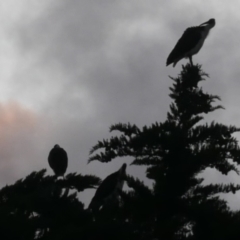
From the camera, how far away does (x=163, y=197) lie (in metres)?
8.42

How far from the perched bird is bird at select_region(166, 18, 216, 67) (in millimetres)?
3052

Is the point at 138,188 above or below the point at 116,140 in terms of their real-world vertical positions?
below

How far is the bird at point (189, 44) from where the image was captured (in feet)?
51.6

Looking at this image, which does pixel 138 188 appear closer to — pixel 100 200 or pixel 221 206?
pixel 221 206

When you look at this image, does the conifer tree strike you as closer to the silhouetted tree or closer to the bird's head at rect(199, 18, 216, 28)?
the silhouetted tree

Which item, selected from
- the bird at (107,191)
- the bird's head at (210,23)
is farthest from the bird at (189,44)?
the bird at (107,191)

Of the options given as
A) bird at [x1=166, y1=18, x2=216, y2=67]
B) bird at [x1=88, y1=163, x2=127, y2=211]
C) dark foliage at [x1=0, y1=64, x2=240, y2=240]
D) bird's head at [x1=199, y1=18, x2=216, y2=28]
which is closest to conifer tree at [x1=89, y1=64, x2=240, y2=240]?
dark foliage at [x1=0, y1=64, x2=240, y2=240]

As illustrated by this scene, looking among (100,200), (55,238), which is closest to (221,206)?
(55,238)

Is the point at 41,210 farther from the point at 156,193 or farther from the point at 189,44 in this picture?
the point at 189,44

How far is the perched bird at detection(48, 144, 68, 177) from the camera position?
15195 millimetres

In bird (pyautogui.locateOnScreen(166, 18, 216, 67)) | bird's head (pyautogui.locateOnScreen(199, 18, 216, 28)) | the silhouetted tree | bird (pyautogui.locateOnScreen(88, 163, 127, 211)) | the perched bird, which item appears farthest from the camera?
bird's head (pyautogui.locateOnScreen(199, 18, 216, 28))

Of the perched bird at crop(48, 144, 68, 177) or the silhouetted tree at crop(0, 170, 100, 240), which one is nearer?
the silhouetted tree at crop(0, 170, 100, 240)

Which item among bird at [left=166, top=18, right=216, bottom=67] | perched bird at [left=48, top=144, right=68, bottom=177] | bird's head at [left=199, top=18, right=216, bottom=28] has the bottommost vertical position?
perched bird at [left=48, top=144, right=68, bottom=177]

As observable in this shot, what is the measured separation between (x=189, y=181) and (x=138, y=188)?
622mm
